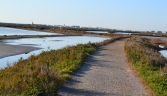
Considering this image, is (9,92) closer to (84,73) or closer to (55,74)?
(55,74)

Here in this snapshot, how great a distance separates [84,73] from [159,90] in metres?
4.90

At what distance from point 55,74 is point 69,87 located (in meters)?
0.80

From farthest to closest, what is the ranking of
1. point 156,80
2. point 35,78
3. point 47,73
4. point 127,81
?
point 127,81 < point 156,80 < point 47,73 < point 35,78

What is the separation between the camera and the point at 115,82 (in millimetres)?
13477

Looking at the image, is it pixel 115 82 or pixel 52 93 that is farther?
pixel 115 82

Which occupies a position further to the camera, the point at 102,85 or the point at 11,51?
the point at 11,51

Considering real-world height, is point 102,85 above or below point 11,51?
above

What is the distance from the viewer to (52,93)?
386 inches

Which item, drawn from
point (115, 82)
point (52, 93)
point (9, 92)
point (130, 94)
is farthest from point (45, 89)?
point (115, 82)

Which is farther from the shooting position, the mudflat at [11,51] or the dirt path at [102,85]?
the mudflat at [11,51]

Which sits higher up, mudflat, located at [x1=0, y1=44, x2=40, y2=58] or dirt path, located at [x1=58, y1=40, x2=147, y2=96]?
dirt path, located at [x1=58, y1=40, x2=147, y2=96]

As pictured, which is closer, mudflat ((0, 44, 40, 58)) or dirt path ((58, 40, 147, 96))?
dirt path ((58, 40, 147, 96))

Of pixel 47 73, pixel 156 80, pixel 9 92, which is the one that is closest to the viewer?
pixel 9 92

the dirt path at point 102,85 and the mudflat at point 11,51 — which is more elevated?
the dirt path at point 102,85
